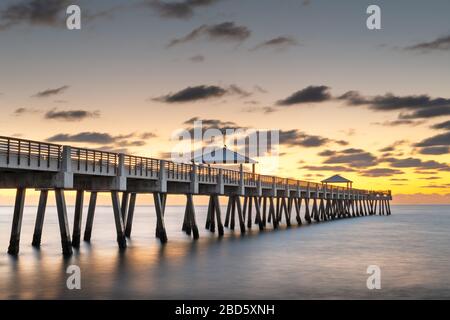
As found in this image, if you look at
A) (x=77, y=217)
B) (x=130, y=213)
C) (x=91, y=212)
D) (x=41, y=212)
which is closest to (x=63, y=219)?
(x=41, y=212)

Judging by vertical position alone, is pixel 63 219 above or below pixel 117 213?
below

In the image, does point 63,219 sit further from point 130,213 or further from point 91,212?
point 130,213

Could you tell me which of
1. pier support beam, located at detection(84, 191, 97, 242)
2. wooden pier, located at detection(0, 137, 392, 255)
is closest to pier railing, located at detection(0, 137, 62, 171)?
wooden pier, located at detection(0, 137, 392, 255)

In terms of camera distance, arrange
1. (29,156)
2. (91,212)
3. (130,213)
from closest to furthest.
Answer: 1. (29,156)
2. (91,212)
3. (130,213)

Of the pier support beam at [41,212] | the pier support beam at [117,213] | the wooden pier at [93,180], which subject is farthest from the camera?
the pier support beam at [117,213]

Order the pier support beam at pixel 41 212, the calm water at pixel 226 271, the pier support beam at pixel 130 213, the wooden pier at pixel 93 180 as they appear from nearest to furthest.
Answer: the calm water at pixel 226 271
the wooden pier at pixel 93 180
the pier support beam at pixel 41 212
the pier support beam at pixel 130 213

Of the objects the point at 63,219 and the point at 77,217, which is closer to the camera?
the point at 63,219

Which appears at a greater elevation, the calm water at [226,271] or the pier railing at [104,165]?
the pier railing at [104,165]

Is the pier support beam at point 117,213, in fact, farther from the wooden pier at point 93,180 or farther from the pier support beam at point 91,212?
the pier support beam at point 91,212

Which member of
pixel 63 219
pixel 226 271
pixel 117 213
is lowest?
pixel 226 271

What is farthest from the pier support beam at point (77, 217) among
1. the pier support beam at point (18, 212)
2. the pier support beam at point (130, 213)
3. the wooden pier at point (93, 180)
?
the pier support beam at point (130, 213)

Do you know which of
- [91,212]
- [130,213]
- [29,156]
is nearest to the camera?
[29,156]

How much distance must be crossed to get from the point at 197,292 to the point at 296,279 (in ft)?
18.4
